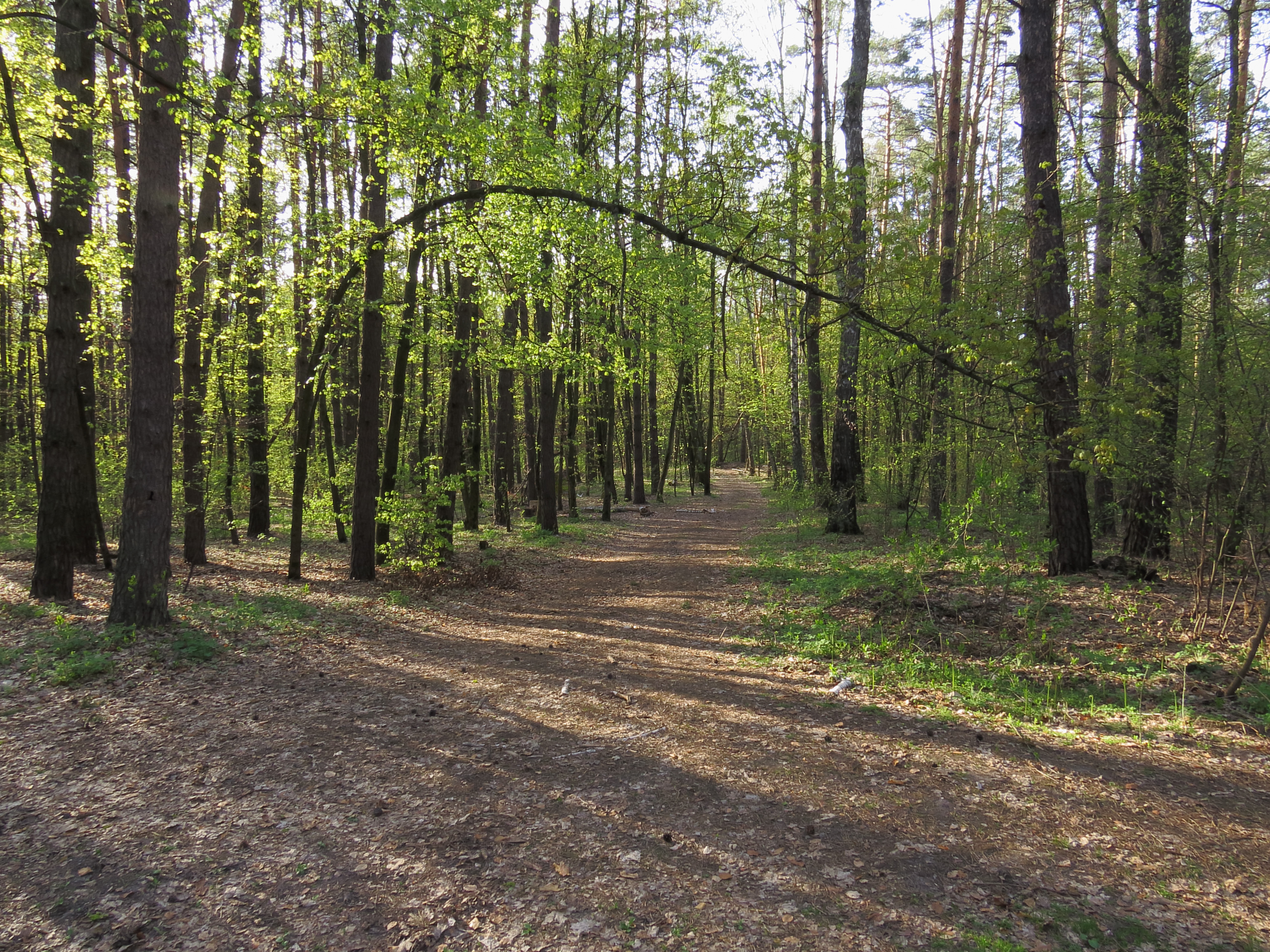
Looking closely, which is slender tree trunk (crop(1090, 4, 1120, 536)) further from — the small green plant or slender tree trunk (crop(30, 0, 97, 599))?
slender tree trunk (crop(30, 0, 97, 599))

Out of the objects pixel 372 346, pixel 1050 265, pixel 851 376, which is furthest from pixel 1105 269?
pixel 372 346

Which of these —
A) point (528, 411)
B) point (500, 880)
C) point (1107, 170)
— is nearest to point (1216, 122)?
point (1107, 170)

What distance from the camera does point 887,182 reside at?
5.92 meters

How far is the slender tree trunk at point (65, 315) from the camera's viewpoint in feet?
23.6

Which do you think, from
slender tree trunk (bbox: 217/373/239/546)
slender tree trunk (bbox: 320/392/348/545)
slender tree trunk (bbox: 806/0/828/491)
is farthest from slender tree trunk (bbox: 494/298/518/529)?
slender tree trunk (bbox: 806/0/828/491)

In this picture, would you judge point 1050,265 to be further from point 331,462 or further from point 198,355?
point 331,462

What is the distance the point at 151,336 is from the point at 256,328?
6169mm

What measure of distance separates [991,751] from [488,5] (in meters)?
11.0

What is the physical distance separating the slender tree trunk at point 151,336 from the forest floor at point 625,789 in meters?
0.60

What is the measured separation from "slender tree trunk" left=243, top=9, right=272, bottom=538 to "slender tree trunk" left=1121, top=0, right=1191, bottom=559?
33.9 feet

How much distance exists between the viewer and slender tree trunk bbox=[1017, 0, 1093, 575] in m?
6.62

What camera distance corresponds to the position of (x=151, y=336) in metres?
5.95

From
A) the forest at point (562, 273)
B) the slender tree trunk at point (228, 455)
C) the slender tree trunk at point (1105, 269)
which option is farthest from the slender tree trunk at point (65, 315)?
the slender tree trunk at point (1105, 269)

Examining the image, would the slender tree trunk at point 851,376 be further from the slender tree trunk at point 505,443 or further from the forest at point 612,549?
the slender tree trunk at point 505,443
